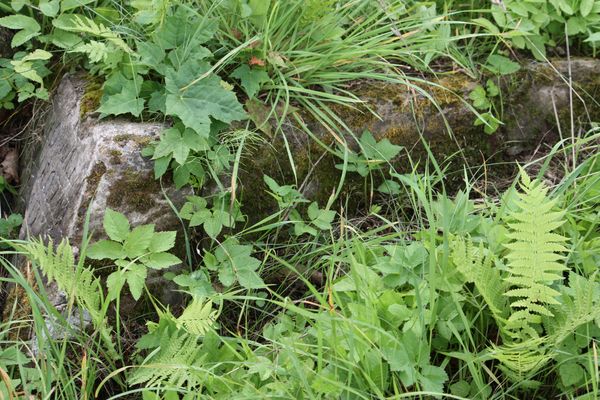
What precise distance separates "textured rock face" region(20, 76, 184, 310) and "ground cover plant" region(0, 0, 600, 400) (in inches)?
2.3

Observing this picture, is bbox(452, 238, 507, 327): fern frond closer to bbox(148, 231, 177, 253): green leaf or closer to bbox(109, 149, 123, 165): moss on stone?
bbox(148, 231, 177, 253): green leaf

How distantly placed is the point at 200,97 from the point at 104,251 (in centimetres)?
57

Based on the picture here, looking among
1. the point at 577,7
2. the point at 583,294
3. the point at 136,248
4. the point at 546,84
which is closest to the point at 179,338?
the point at 136,248

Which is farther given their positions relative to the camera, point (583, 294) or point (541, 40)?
point (541, 40)

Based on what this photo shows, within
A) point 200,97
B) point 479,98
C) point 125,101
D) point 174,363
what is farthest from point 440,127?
point 174,363

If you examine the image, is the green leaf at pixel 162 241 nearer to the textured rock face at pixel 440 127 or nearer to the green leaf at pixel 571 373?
the textured rock face at pixel 440 127

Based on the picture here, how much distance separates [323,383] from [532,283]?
554 mm

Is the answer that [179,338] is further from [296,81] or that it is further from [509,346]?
[296,81]

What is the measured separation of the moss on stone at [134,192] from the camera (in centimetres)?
222

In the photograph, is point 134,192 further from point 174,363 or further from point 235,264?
point 174,363

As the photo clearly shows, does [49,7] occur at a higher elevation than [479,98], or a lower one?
higher

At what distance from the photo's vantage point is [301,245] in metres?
2.40

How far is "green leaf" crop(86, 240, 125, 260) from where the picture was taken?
204 centimetres

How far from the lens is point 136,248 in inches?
81.2
